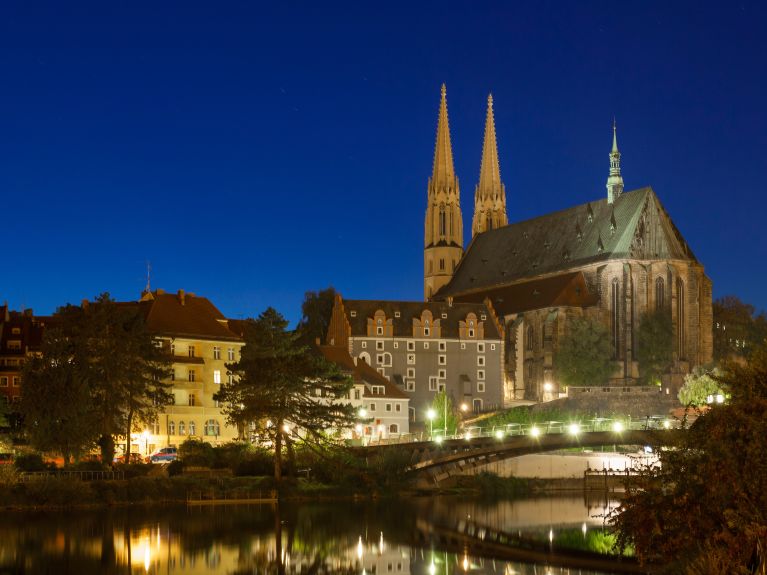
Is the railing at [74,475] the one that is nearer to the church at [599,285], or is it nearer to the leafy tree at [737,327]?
the church at [599,285]

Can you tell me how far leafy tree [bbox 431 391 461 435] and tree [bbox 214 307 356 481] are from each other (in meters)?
29.9

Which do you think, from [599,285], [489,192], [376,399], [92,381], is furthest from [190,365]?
[489,192]

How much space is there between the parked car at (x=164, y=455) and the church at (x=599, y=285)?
190ft

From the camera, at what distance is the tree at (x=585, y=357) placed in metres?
127

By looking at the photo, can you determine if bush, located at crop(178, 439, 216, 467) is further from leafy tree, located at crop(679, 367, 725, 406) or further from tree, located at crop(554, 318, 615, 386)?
tree, located at crop(554, 318, 615, 386)

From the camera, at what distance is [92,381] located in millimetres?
71312

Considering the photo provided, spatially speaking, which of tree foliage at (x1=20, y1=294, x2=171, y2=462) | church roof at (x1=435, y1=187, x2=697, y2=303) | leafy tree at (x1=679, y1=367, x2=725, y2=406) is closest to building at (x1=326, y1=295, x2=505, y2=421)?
church roof at (x1=435, y1=187, x2=697, y2=303)

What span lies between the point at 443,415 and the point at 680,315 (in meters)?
32.7

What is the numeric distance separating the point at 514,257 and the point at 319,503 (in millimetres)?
88235

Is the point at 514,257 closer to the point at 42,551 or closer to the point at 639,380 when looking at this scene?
the point at 639,380

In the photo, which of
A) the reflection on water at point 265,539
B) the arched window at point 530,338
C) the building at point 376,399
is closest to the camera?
the reflection on water at point 265,539

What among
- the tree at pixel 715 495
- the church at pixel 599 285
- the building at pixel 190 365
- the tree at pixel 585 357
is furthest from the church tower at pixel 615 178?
the tree at pixel 715 495

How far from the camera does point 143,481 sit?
6812cm

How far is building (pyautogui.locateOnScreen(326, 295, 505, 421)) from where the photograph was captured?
415 feet
